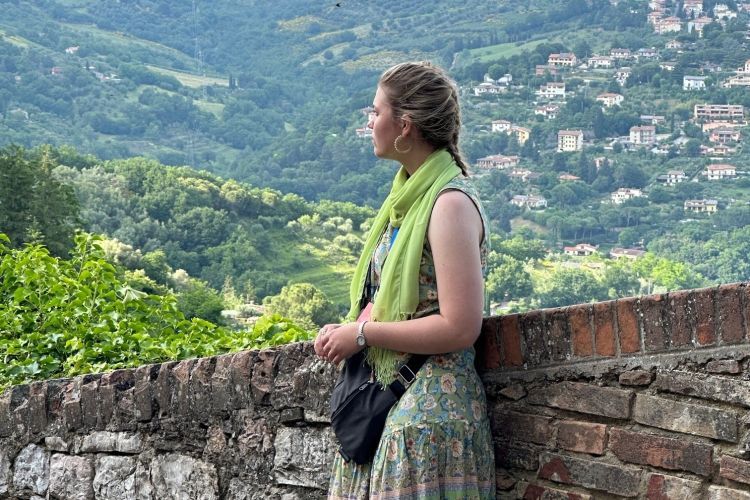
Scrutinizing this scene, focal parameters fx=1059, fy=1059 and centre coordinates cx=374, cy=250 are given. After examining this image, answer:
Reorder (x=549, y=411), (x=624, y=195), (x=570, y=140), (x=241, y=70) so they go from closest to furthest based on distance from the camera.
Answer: (x=549, y=411) → (x=624, y=195) → (x=570, y=140) → (x=241, y=70)

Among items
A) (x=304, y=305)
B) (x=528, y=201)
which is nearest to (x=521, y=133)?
(x=528, y=201)

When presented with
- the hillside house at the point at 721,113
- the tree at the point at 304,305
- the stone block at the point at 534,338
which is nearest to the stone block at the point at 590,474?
the stone block at the point at 534,338

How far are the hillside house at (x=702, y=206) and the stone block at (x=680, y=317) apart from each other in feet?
150

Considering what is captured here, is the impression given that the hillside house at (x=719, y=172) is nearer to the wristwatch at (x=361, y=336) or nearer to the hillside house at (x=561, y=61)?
the hillside house at (x=561, y=61)

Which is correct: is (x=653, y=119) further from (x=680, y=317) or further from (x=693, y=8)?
(x=680, y=317)

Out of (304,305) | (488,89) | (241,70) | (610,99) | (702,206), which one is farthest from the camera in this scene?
(241,70)

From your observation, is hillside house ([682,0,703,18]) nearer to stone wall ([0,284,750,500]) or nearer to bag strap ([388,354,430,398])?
stone wall ([0,284,750,500])

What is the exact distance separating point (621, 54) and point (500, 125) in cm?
1309

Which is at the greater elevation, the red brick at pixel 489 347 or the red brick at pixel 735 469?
the red brick at pixel 489 347

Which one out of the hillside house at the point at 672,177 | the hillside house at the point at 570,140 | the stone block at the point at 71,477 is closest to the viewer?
the stone block at the point at 71,477

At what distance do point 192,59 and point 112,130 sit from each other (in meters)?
19.9

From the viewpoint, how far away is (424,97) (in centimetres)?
226

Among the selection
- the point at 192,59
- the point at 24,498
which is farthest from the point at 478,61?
the point at 24,498

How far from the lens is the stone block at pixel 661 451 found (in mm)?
2158
